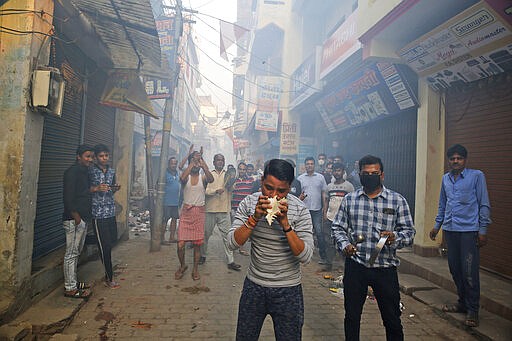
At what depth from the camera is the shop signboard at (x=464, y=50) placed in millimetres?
4465

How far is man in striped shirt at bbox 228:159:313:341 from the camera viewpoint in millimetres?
2023

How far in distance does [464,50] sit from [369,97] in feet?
11.0

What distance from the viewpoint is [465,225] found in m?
3.63

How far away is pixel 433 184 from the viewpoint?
621cm

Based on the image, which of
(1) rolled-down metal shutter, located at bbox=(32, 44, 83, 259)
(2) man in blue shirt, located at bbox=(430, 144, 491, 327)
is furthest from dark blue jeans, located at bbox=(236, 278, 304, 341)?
(1) rolled-down metal shutter, located at bbox=(32, 44, 83, 259)

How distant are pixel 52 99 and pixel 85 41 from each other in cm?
234

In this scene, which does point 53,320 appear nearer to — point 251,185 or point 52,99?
point 52,99

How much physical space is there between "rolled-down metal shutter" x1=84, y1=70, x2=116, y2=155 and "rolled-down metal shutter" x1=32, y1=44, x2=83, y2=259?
44 centimetres

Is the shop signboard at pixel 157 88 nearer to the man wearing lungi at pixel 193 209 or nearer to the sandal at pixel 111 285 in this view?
the man wearing lungi at pixel 193 209

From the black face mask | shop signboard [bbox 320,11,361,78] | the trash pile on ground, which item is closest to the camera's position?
the black face mask

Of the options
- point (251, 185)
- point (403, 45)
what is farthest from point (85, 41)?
point (403, 45)

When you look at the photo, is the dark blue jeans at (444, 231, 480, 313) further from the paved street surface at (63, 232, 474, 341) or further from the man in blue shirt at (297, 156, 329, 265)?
the man in blue shirt at (297, 156, 329, 265)

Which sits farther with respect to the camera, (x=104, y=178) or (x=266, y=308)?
(x=104, y=178)

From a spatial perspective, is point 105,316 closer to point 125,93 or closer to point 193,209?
point 193,209
